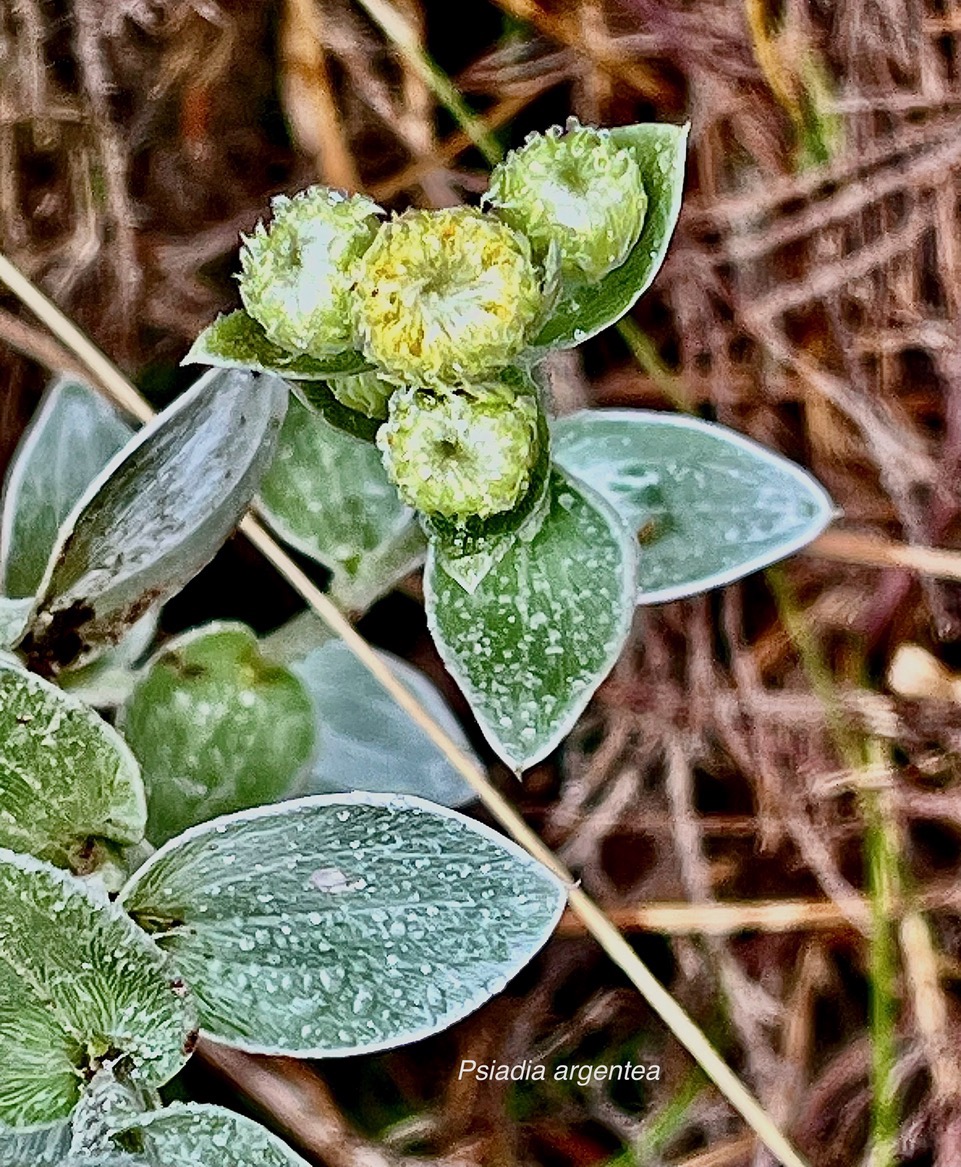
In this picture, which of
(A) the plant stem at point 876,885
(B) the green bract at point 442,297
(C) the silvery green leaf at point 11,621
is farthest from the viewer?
(A) the plant stem at point 876,885

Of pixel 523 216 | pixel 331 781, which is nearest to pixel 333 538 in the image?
pixel 331 781

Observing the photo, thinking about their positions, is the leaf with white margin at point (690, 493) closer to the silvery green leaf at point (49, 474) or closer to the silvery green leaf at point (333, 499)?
the silvery green leaf at point (333, 499)

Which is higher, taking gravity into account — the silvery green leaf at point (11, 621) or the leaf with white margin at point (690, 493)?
the silvery green leaf at point (11, 621)

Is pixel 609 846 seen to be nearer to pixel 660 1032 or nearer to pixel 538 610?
pixel 660 1032

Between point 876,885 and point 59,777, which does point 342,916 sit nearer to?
point 59,777

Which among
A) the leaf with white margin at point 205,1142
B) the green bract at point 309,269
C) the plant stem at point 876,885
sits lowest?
the plant stem at point 876,885

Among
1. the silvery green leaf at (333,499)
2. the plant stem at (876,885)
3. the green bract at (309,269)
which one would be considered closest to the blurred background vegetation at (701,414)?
the plant stem at (876,885)
